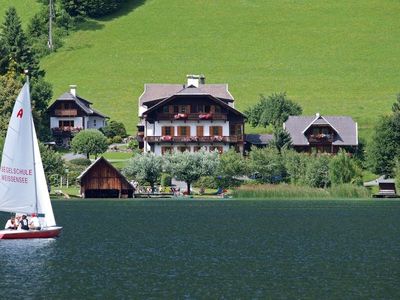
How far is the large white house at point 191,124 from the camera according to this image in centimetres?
15662

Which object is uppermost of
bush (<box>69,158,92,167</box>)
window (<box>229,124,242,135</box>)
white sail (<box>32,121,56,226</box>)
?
window (<box>229,124,242,135</box>)

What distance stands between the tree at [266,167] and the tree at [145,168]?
11.0 meters

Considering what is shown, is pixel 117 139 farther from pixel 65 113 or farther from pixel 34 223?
pixel 34 223

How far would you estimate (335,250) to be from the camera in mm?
66750

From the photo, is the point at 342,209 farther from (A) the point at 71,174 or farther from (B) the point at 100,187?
(A) the point at 71,174

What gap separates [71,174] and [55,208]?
30651mm

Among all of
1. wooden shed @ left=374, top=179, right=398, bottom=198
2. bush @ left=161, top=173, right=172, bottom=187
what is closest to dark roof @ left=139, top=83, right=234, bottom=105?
bush @ left=161, top=173, right=172, bottom=187

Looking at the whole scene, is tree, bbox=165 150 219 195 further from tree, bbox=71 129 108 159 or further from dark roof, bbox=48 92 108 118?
dark roof, bbox=48 92 108 118

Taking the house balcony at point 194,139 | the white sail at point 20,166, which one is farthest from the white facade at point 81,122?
the white sail at point 20,166

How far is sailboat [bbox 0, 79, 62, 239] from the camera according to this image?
71.6 metres

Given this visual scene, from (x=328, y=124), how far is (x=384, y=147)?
18.7 m

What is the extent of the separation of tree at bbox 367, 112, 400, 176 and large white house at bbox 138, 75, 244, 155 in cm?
2093

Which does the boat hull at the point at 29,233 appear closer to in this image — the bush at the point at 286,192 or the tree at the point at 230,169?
the bush at the point at 286,192

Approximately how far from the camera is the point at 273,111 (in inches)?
6978
